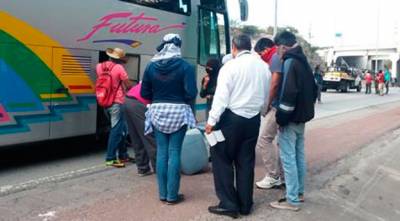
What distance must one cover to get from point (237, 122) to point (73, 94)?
3.64m

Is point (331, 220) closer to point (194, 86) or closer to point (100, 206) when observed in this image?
point (194, 86)

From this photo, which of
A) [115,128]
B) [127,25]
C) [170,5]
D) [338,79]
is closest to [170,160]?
[115,128]

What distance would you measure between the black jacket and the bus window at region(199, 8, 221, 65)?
4990mm

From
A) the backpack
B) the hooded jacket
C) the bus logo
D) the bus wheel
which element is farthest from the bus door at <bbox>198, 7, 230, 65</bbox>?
the bus wheel

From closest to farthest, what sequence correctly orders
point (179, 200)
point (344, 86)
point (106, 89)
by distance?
1. point (179, 200)
2. point (106, 89)
3. point (344, 86)

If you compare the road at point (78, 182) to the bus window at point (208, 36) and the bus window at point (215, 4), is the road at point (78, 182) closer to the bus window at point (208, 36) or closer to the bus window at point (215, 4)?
the bus window at point (208, 36)

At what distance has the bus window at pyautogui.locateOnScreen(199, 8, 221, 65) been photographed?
10328 millimetres

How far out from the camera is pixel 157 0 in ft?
30.2

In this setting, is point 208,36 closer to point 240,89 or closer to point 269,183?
point 269,183

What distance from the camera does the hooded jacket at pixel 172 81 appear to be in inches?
215

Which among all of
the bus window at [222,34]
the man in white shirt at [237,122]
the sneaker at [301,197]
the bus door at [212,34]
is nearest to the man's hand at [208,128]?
the man in white shirt at [237,122]

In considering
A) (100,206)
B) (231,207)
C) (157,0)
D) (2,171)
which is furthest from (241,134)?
(157,0)

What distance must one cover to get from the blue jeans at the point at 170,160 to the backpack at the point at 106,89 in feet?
6.85

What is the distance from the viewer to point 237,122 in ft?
16.8
